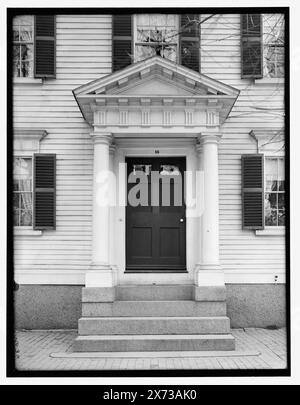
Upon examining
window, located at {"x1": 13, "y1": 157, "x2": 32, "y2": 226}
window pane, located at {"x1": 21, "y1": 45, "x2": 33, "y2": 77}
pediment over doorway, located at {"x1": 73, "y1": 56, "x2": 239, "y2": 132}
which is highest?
window pane, located at {"x1": 21, "y1": 45, "x2": 33, "y2": 77}

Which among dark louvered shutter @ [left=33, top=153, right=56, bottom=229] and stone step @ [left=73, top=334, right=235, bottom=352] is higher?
dark louvered shutter @ [left=33, top=153, right=56, bottom=229]

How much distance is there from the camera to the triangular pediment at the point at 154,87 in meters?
7.88

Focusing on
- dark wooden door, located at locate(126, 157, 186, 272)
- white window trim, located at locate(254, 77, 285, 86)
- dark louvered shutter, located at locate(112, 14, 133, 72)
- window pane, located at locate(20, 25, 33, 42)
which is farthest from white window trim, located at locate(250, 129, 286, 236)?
window pane, located at locate(20, 25, 33, 42)

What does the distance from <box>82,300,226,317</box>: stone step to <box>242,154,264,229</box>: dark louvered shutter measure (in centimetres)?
169

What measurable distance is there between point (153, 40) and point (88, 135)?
198cm

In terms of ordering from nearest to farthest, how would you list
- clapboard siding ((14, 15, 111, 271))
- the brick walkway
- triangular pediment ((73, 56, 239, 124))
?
the brick walkway
triangular pediment ((73, 56, 239, 124))
clapboard siding ((14, 15, 111, 271))

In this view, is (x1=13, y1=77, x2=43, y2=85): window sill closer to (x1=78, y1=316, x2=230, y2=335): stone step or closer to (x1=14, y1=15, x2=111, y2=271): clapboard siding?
(x1=14, y1=15, x2=111, y2=271): clapboard siding

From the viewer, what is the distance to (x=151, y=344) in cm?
754

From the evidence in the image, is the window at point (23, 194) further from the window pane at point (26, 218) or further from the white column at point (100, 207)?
the white column at point (100, 207)

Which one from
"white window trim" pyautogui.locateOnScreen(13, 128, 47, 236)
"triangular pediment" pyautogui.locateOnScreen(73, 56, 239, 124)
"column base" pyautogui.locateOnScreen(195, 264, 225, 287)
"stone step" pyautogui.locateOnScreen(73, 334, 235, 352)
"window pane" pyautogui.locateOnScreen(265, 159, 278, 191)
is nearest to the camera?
"stone step" pyautogui.locateOnScreen(73, 334, 235, 352)

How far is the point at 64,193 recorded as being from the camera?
8.95 m

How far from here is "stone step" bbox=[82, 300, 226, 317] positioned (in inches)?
311

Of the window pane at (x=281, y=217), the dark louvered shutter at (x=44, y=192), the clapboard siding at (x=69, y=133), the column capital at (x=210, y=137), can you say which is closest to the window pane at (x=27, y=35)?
the clapboard siding at (x=69, y=133)
